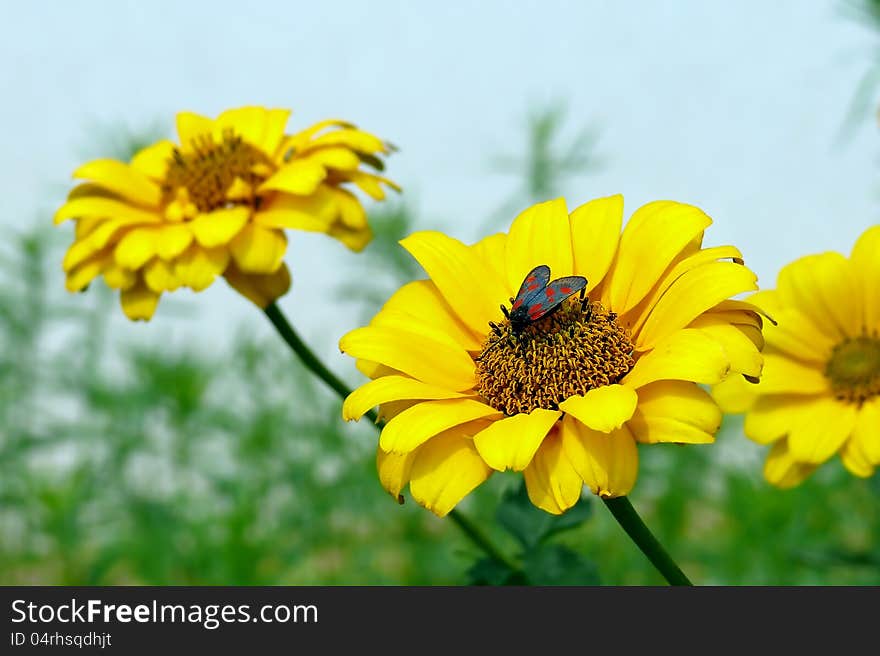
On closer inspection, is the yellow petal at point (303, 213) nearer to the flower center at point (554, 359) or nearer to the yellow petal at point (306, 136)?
the yellow petal at point (306, 136)

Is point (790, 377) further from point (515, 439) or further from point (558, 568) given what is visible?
point (515, 439)

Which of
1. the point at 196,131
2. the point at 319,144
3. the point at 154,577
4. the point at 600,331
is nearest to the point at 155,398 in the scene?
the point at 154,577

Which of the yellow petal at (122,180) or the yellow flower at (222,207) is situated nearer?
the yellow flower at (222,207)

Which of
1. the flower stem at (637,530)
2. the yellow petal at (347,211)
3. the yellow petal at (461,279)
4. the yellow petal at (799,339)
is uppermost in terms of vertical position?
the yellow petal at (347,211)

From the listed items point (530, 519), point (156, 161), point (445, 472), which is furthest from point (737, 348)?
point (156, 161)

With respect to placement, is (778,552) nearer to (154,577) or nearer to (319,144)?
(154,577)

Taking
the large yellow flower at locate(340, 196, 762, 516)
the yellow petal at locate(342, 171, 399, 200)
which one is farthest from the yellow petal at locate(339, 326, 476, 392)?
the yellow petal at locate(342, 171, 399, 200)

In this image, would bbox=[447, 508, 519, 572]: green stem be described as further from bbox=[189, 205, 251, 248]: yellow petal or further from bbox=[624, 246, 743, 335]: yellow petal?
bbox=[189, 205, 251, 248]: yellow petal

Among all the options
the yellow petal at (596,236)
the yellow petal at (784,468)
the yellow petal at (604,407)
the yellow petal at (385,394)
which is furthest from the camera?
the yellow petal at (784,468)

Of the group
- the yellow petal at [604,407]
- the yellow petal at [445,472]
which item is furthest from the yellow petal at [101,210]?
the yellow petal at [604,407]
